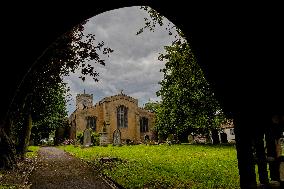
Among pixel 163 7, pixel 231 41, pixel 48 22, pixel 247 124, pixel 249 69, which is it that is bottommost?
pixel 247 124

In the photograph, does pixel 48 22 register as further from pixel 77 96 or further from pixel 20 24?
pixel 77 96

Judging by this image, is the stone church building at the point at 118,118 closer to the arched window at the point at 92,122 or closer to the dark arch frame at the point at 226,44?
the arched window at the point at 92,122

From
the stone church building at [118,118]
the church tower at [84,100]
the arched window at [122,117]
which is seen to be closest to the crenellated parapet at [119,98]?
the stone church building at [118,118]

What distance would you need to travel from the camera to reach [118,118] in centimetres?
6378

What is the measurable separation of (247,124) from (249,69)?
85 cm

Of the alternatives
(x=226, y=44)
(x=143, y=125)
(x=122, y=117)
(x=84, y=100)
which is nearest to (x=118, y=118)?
(x=122, y=117)

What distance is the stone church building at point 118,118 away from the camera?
6322 centimetres

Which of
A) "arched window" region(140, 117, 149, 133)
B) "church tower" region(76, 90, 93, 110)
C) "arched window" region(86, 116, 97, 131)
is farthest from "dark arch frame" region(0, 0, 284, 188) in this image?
"church tower" region(76, 90, 93, 110)

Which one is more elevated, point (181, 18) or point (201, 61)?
point (181, 18)

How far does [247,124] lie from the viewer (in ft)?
15.6

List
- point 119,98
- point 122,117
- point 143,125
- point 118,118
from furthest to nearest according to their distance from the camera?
point 143,125 < point 119,98 < point 122,117 < point 118,118

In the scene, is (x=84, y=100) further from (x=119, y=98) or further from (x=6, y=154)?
(x=6, y=154)

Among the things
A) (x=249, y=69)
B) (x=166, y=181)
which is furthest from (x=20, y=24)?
(x=166, y=181)

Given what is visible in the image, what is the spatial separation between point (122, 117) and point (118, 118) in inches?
34.5
